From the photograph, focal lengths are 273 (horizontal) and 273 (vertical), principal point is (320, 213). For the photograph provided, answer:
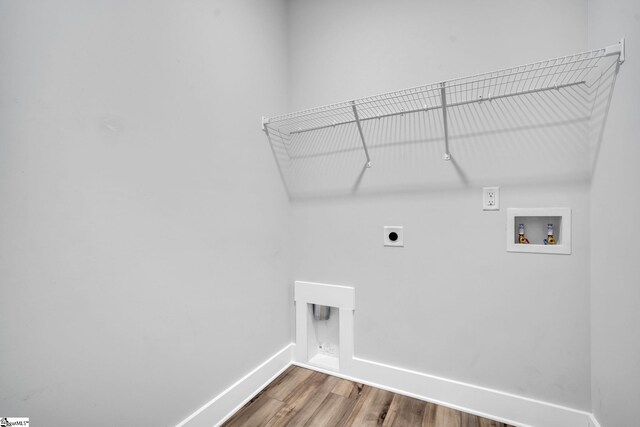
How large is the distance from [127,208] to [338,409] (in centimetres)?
147

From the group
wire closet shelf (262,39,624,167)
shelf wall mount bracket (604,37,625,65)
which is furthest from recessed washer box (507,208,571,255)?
shelf wall mount bracket (604,37,625,65)

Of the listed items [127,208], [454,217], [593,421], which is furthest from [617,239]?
[127,208]

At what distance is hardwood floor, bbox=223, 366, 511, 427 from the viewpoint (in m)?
1.42

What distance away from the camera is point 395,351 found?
1.69 metres

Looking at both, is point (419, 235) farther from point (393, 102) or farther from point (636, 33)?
point (636, 33)

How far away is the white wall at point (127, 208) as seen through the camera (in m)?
0.82

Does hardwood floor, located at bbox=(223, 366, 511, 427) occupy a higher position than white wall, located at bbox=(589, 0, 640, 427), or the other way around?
white wall, located at bbox=(589, 0, 640, 427)

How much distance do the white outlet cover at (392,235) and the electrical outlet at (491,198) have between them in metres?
0.46

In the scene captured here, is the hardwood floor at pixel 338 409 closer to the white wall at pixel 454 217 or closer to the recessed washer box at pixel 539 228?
the white wall at pixel 454 217

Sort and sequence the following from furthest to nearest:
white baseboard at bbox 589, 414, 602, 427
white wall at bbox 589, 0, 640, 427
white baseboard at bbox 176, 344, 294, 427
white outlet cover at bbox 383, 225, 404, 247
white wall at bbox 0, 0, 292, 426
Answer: white outlet cover at bbox 383, 225, 404, 247
white baseboard at bbox 176, 344, 294, 427
white baseboard at bbox 589, 414, 602, 427
white wall at bbox 589, 0, 640, 427
white wall at bbox 0, 0, 292, 426

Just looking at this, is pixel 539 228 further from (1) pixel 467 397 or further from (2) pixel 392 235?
(1) pixel 467 397

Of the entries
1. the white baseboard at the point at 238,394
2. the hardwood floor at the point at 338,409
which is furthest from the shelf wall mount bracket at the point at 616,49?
the white baseboard at the point at 238,394

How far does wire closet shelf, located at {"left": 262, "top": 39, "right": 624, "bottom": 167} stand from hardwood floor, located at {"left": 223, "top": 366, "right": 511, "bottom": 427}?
139 cm

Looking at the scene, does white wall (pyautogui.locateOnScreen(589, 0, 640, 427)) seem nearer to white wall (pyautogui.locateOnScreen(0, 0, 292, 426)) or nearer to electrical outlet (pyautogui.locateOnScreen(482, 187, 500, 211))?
electrical outlet (pyautogui.locateOnScreen(482, 187, 500, 211))
